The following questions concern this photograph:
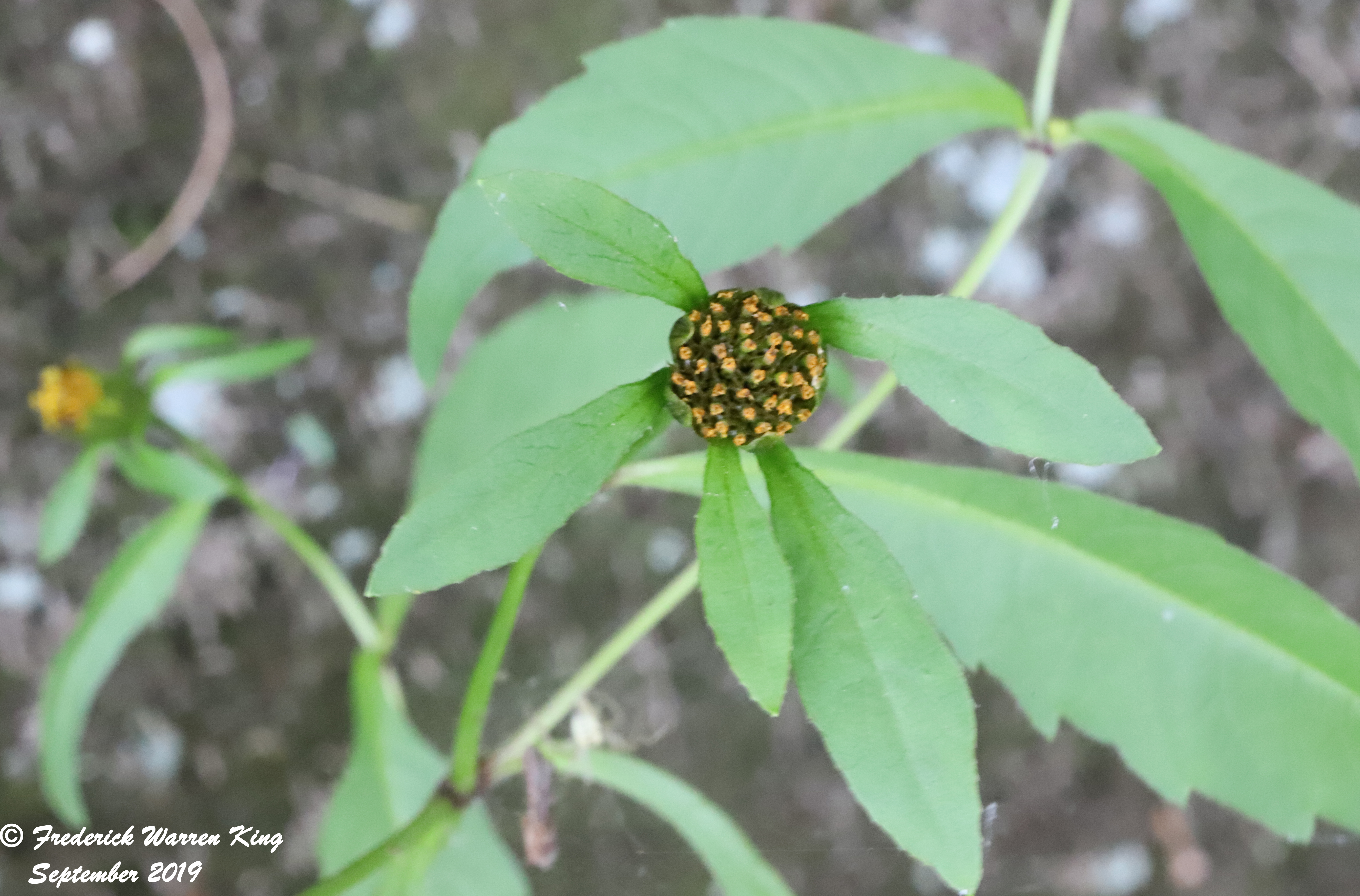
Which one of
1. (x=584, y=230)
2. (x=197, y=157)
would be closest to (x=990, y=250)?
(x=584, y=230)

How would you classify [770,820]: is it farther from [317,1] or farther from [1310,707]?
[317,1]

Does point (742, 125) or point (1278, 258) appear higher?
point (742, 125)

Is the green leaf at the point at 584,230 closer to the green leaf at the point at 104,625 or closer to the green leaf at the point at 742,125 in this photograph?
the green leaf at the point at 742,125

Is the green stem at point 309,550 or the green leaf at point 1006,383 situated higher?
the green leaf at point 1006,383

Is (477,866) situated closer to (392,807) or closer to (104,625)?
(392,807)

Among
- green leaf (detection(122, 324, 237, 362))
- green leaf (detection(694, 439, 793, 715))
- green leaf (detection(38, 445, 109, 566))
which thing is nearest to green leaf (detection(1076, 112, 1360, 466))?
green leaf (detection(694, 439, 793, 715))

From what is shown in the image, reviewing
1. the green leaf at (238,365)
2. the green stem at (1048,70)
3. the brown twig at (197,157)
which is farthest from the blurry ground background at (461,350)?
the green stem at (1048,70)

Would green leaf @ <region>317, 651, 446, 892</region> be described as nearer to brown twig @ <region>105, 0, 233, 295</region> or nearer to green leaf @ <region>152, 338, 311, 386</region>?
green leaf @ <region>152, 338, 311, 386</region>
